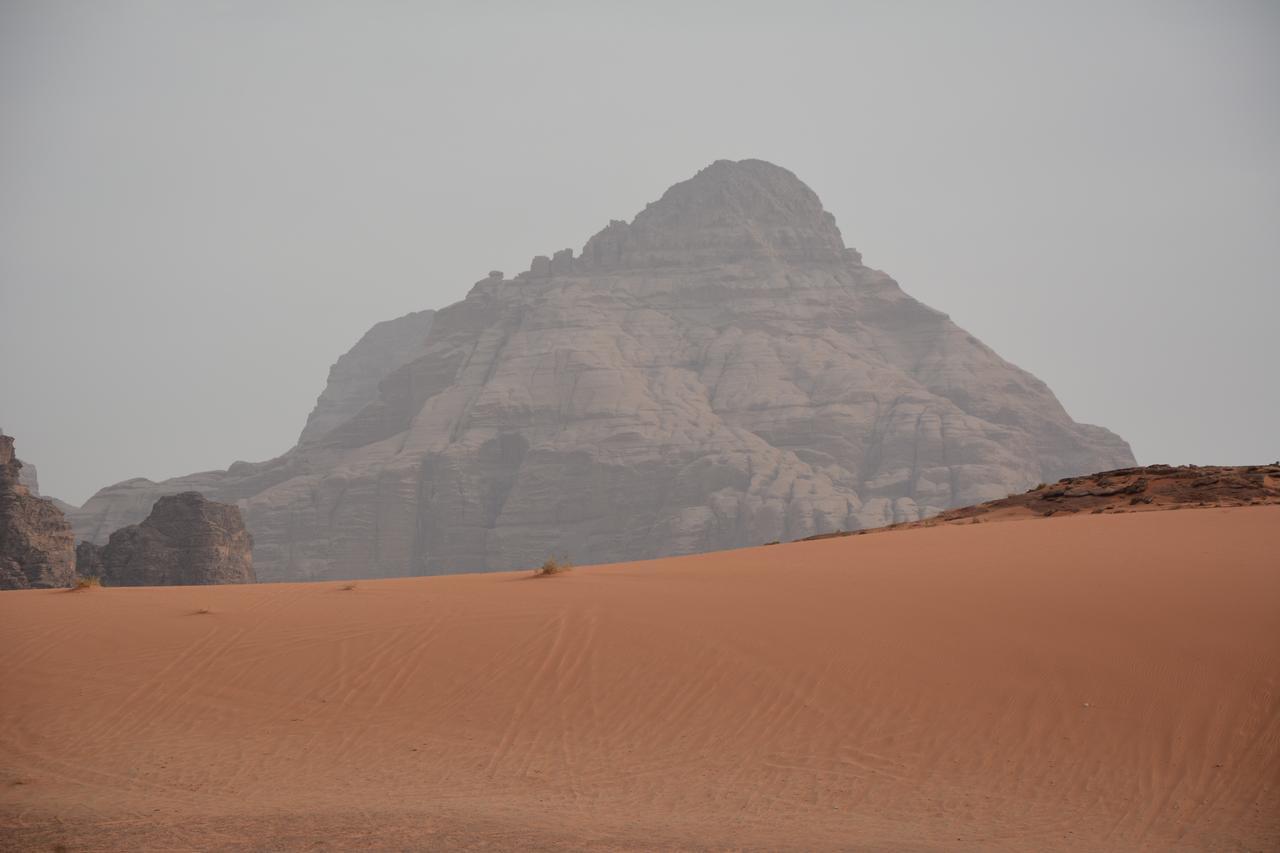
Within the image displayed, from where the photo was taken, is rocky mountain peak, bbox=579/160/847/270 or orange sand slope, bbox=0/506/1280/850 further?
rocky mountain peak, bbox=579/160/847/270

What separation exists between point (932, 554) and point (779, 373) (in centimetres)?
14295

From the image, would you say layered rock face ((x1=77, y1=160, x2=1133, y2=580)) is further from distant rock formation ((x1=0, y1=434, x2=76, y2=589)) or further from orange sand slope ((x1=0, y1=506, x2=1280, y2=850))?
orange sand slope ((x1=0, y1=506, x2=1280, y2=850))

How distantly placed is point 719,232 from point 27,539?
457 ft

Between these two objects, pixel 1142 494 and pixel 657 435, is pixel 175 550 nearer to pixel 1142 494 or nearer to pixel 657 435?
pixel 1142 494

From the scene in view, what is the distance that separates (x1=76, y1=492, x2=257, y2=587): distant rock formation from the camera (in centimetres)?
6581

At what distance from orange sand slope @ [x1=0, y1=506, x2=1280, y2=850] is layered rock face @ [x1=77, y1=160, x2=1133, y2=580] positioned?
375 ft

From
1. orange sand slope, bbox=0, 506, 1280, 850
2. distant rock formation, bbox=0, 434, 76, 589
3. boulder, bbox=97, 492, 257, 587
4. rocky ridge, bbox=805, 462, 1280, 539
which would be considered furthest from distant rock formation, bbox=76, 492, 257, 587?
orange sand slope, bbox=0, 506, 1280, 850

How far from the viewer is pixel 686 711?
43.3 feet

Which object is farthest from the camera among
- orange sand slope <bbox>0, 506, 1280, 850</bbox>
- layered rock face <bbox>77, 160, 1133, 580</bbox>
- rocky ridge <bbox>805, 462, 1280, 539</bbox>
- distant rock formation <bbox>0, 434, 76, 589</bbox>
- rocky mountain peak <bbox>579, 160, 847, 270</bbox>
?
rocky mountain peak <bbox>579, 160, 847, 270</bbox>

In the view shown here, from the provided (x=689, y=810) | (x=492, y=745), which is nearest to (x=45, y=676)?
(x=492, y=745)

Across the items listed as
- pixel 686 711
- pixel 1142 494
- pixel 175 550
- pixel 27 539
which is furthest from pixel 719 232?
pixel 686 711

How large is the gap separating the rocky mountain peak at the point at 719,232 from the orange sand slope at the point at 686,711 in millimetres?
168375

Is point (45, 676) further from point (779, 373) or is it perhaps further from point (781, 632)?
point (779, 373)

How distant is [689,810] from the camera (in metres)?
10.8
